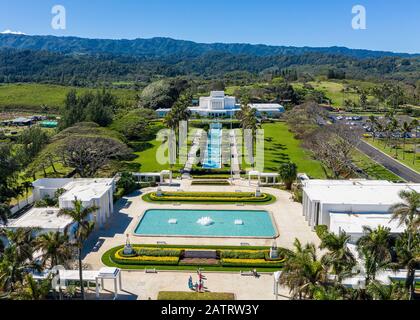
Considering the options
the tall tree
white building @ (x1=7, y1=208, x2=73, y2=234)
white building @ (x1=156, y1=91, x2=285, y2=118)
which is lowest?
white building @ (x1=7, y1=208, x2=73, y2=234)

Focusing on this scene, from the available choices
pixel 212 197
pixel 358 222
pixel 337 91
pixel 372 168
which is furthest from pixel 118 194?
pixel 337 91

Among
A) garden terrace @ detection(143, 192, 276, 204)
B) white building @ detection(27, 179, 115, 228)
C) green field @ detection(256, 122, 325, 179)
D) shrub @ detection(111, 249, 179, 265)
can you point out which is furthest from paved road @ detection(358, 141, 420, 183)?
white building @ detection(27, 179, 115, 228)

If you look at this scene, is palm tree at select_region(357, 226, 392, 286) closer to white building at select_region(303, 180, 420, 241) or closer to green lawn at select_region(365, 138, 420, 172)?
white building at select_region(303, 180, 420, 241)

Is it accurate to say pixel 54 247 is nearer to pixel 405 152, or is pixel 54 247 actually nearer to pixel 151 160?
pixel 151 160

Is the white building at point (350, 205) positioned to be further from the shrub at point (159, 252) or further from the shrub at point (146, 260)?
the shrub at point (146, 260)

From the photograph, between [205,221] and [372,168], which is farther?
[372,168]

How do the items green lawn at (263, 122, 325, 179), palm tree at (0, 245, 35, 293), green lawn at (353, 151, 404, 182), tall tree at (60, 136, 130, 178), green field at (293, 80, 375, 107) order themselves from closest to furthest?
1. palm tree at (0, 245, 35, 293)
2. tall tree at (60, 136, 130, 178)
3. green lawn at (353, 151, 404, 182)
4. green lawn at (263, 122, 325, 179)
5. green field at (293, 80, 375, 107)

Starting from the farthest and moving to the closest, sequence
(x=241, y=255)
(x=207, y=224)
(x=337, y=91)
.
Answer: (x=337, y=91) < (x=207, y=224) < (x=241, y=255)
